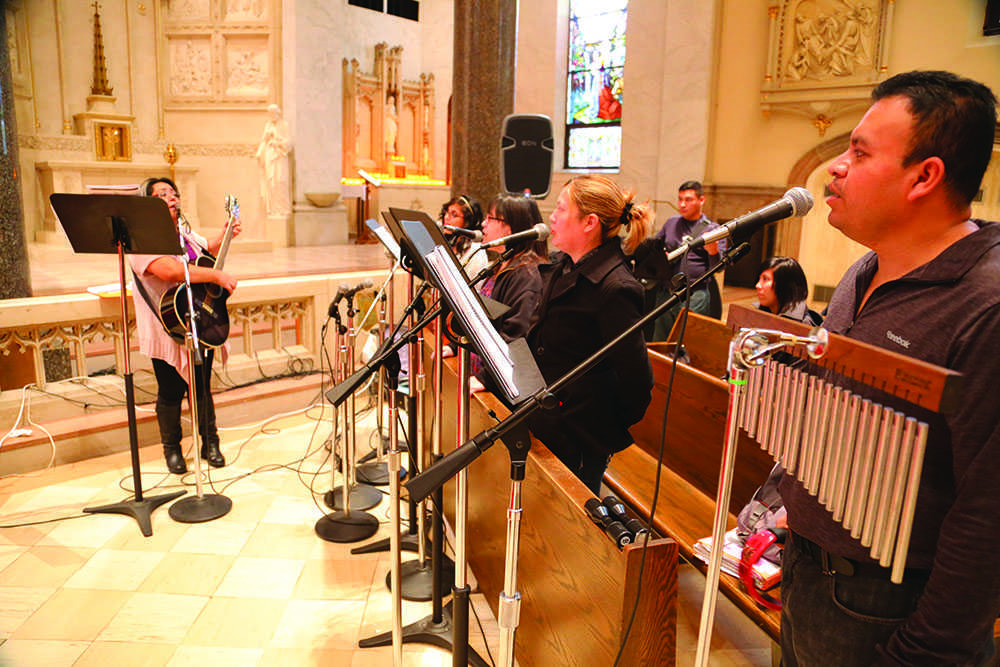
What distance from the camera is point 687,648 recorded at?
8.20ft

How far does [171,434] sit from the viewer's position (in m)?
3.96

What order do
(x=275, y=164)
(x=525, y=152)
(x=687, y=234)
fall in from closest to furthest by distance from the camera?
(x=687, y=234) < (x=525, y=152) < (x=275, y=164)

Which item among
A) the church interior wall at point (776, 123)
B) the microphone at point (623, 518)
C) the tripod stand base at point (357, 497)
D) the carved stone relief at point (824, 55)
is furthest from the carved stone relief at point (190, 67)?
the microphone at point (623, 518)

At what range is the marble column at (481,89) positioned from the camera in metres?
4.96

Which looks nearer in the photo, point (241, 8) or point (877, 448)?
point (877, 448)

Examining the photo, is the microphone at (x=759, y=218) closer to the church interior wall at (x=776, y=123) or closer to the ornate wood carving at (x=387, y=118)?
the church interior wall at (x=776, y=123)

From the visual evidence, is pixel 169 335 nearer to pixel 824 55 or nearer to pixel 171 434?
pixel 171 434

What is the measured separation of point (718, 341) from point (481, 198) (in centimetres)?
225

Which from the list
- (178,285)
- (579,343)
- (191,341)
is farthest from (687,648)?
(178,285)

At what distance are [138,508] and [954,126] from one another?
3623 millimetres

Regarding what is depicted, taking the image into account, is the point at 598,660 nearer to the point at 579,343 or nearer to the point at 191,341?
the point at 579,343

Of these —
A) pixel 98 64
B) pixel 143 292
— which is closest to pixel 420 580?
pixel 143 292

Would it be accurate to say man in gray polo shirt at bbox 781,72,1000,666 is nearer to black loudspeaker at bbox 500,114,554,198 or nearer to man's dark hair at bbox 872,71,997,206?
man's dark hair at bbox 872,71,997,206

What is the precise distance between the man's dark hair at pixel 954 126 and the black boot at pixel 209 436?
386 centimetres
